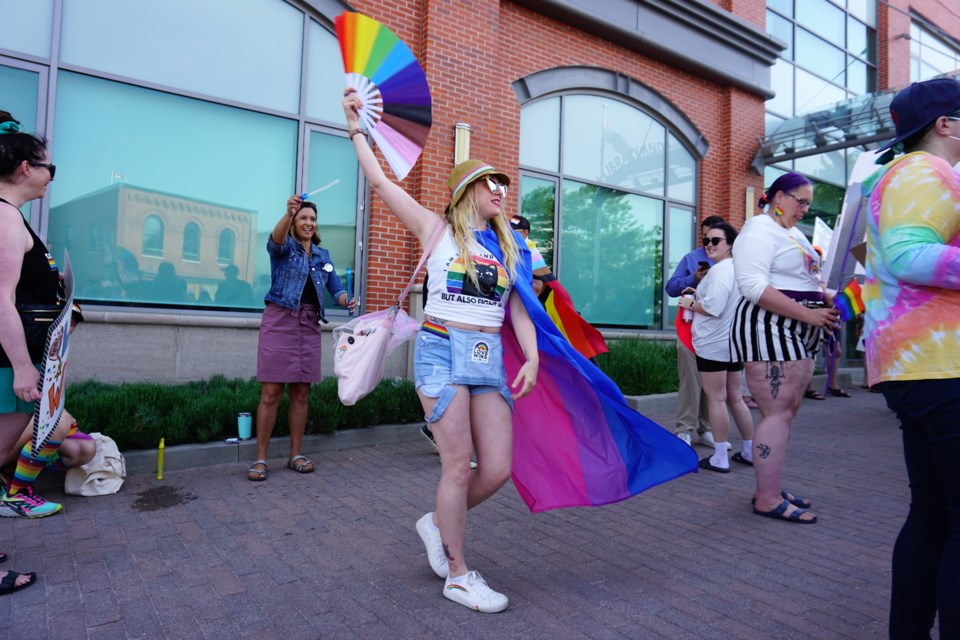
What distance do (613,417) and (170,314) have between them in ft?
18.0

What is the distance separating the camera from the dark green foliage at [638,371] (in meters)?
8.68

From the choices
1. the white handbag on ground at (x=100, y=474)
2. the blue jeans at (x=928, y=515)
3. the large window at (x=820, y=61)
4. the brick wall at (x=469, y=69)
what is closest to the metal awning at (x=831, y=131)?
the large window at (x=820, y=61)

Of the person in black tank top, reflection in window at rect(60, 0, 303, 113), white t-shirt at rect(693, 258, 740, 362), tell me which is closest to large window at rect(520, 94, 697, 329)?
reflection in window at rect(60, 0, 303, 113)

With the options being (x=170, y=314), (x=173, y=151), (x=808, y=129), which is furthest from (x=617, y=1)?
(x=170, y=314)

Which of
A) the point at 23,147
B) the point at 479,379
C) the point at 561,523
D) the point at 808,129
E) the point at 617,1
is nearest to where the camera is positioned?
the point at 479,379

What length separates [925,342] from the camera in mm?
2070

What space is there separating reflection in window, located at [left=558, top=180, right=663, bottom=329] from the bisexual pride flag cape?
7035mm

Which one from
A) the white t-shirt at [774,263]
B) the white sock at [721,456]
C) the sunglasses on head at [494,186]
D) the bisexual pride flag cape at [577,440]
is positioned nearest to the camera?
the sunglasses on head at [494,186]

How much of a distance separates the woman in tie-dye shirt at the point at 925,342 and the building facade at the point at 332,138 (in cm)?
646

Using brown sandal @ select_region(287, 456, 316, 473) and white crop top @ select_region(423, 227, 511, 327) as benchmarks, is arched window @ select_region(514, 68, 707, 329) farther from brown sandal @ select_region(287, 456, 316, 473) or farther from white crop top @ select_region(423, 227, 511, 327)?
white crop top @ select_region(423, 227, 511, 327)

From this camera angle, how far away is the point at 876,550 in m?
3.61

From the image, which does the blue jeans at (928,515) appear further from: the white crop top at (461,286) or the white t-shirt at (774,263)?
the white t-shirt at (774,263)

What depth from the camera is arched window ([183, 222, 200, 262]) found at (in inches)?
283

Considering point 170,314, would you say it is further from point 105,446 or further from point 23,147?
point 23,147
